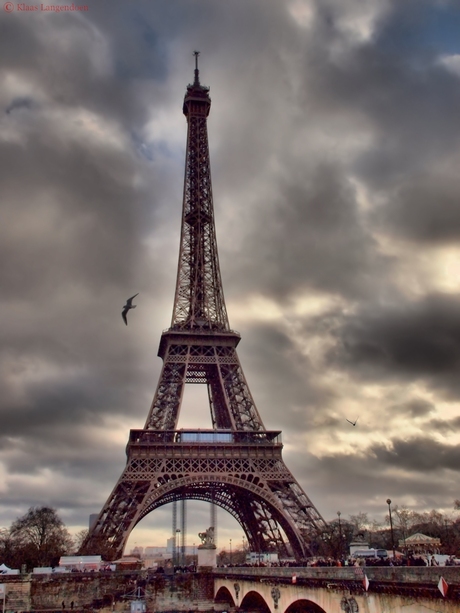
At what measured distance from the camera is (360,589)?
890 inches

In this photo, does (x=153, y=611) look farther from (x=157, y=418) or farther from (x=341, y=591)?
(x=341, y=591)

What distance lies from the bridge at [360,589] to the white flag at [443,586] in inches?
7.8

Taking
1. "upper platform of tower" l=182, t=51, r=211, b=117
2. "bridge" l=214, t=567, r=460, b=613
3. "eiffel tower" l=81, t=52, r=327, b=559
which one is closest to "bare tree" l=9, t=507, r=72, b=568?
"eiffel tower" l=81, t=52, r=327, b=559

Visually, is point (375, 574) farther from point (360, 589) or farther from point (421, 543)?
point (421, 543)

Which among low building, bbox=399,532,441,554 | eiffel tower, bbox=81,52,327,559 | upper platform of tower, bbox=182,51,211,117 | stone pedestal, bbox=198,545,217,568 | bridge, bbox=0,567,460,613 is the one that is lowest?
bridge, bbox=0,567,460,613

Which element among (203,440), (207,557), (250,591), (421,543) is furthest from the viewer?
(421,543)

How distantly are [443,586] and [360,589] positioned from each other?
5442 millimetres

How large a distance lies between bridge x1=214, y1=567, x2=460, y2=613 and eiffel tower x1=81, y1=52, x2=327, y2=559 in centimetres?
2790

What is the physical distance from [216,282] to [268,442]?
73.8 feet

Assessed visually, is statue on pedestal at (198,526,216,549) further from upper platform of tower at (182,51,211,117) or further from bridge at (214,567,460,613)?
upper platform of tower at (182,51,211,117)

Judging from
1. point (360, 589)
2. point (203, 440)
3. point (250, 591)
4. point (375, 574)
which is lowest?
point (250, 591)

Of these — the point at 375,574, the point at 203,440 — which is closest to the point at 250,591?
the point at 375,574

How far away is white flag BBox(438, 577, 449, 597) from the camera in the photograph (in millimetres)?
17688

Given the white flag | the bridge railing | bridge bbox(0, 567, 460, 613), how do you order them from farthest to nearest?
bridge bbox(0, 567, 460, 613)
the bridge railing
the white flag
